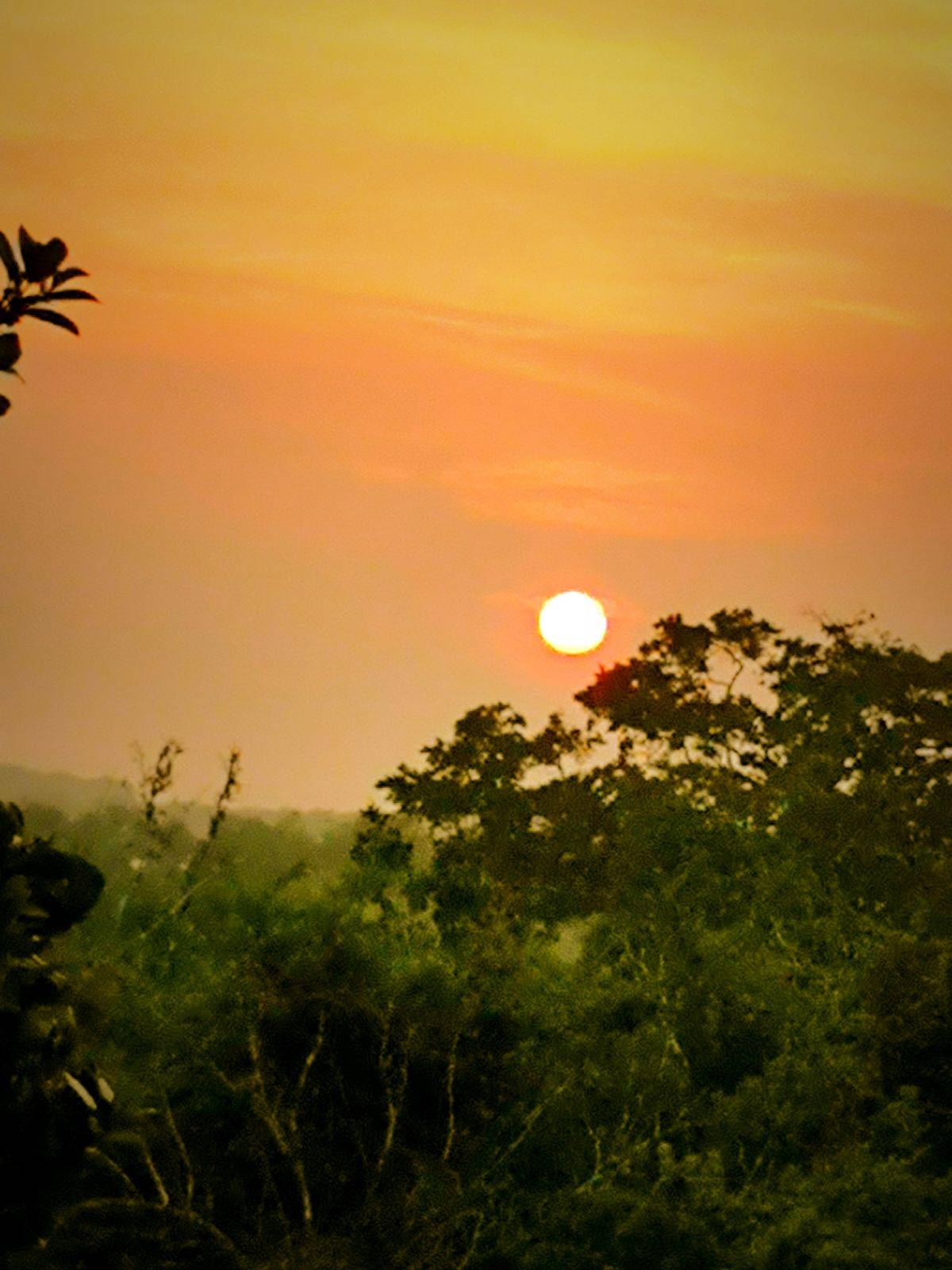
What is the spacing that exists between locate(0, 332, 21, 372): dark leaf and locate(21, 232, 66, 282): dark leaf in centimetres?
17

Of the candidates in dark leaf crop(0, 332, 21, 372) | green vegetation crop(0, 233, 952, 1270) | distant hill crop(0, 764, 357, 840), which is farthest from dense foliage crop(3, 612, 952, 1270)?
distant hill crop(0, 764, 357, 840)

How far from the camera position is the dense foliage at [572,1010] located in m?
8.69

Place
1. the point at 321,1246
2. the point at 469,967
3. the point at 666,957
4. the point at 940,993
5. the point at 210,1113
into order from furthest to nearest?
the point at 666,957
the point at 469,967
the point at 940,993
the point at 210,1113
the point at 321,1246

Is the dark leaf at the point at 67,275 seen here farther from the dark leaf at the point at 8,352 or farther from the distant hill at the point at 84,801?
the distant hill at the point at 84,801

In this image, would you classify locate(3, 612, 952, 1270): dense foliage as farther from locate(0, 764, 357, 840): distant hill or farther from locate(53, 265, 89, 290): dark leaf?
locate(0, 764, 357, 840): distant hill

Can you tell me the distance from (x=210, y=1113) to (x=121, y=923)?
5.77m

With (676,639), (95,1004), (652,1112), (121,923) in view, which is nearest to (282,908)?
(121,923)

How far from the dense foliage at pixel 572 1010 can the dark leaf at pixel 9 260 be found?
9.09 ft

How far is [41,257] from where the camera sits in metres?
3.86

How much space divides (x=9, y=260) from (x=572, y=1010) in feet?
35.2

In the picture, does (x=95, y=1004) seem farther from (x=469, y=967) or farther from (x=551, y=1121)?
(x=469, y=967)

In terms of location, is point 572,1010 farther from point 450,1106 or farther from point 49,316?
point 49,316

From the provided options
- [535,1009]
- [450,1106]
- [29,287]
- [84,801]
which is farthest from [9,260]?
[84,801]

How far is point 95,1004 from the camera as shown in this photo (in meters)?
5.49
